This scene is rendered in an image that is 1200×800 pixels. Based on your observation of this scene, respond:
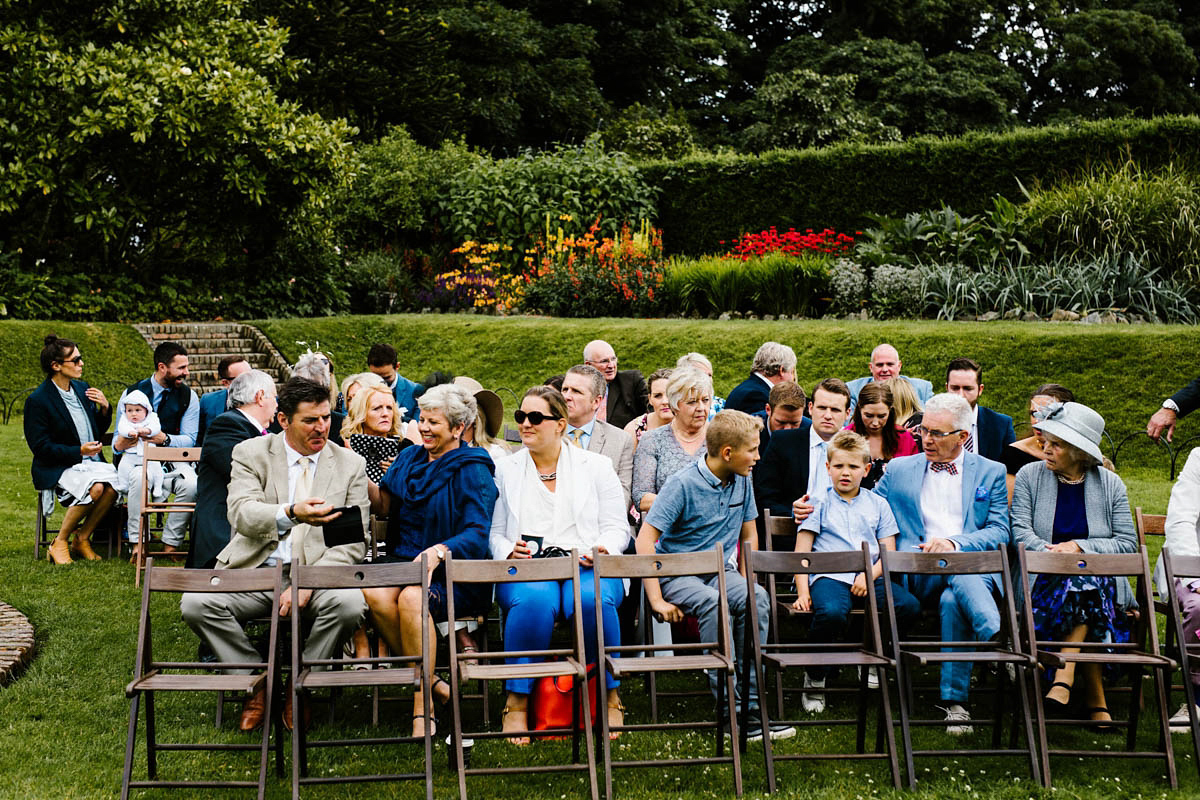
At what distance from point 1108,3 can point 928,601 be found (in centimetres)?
2913

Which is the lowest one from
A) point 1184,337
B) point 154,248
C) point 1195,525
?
point 1195,525

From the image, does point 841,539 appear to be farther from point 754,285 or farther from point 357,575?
point 754,285

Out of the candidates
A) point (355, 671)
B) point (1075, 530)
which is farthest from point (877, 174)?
point (355, 671)

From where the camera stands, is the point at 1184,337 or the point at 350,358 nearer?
the point at 1184,337

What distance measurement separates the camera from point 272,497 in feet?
17.9

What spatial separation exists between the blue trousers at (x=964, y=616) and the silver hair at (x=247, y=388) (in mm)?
3733

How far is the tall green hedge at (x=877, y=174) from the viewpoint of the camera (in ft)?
53.0

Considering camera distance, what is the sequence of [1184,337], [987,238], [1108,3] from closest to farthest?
[1184,337] → [987,238] → [1108,3]

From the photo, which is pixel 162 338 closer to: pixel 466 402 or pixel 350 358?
pixel 350 358

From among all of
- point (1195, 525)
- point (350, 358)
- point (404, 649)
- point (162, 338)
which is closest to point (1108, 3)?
point (350, 358)

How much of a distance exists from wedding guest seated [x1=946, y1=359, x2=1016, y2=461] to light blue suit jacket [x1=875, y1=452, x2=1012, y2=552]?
85 centimetres

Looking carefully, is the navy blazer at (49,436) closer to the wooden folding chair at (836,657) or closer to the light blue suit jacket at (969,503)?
the wooden folding chair at (836,657)

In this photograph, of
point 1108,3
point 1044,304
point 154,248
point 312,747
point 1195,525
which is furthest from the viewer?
point 1108,3

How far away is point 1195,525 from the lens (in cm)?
557
